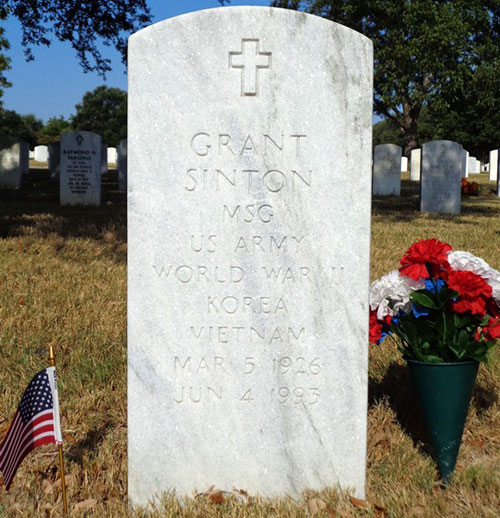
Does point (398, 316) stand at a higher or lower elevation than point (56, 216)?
lower

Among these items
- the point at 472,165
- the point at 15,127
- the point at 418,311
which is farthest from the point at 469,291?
the point at 15,127

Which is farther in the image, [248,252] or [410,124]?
[410,124]

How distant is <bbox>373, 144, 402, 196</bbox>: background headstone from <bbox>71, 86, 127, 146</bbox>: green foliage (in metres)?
53.2

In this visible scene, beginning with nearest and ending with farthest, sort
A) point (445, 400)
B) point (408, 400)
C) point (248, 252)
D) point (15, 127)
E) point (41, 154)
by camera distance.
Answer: point (248, 252) → point (445, 400) → point (408, 400) → point (41, 154) → point (15, 127)

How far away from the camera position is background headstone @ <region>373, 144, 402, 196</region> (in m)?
20.1

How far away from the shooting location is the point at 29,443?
2508mm

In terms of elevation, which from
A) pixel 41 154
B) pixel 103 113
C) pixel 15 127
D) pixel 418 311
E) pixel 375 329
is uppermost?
pixel 103 113

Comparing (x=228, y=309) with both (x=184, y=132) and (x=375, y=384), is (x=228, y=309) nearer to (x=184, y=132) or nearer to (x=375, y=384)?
(x=184, y=132)

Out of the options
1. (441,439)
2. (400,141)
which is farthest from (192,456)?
(400,141)

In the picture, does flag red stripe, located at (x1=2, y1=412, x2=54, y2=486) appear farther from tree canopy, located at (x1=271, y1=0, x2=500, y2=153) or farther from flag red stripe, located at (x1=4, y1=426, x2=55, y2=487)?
tree canopy, located at (x1=271, y1=0, x2=500, y2=153)

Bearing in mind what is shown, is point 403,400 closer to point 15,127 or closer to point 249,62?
point 249,62

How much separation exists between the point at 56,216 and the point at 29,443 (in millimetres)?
9239

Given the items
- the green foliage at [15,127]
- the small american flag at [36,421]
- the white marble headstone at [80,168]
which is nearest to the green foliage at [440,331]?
the small american flag at [36,421]

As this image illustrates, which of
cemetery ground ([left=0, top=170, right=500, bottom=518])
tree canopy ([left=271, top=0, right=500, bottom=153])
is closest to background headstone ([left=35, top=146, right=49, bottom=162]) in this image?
tree canopy ([left=271, top=0, right=500, bottom=153])
